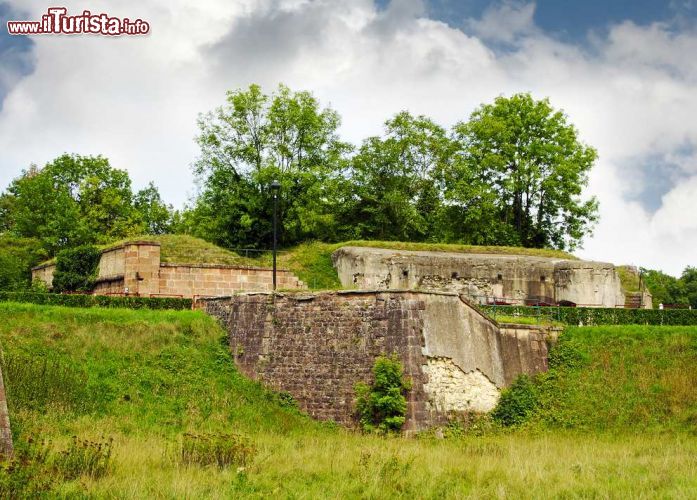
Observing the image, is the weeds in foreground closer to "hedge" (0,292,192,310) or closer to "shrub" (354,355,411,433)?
"shrub" (354,355,411,433)

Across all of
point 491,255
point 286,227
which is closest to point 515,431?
point 491,255

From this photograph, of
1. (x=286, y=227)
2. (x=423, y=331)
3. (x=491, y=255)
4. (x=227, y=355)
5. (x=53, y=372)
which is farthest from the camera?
(x=286, y=227)

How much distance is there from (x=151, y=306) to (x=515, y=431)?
12.0 meters

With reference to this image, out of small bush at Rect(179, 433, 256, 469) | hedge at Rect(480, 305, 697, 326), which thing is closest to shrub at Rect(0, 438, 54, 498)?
small bush at Rect(179, 433, 256, 469)

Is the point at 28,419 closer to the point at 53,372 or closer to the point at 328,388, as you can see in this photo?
the point at 53,372

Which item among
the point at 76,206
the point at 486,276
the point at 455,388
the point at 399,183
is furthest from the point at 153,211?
the point at 455,388

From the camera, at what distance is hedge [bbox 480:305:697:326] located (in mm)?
26516

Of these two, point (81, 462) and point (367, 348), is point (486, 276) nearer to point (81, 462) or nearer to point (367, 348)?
point (367, 348)

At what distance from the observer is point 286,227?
38.4 meters

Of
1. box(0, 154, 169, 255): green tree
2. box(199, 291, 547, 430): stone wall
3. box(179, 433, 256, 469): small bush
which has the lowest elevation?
box(179, 433, 256, 469): small bush

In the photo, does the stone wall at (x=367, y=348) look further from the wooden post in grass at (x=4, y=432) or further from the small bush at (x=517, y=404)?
the wooden post in grass at (x=4, y=432)

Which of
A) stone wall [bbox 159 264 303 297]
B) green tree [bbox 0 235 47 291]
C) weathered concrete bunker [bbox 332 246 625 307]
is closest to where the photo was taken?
stone wall [bbox 159 264 303 297]

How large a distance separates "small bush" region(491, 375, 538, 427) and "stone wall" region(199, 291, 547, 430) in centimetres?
27

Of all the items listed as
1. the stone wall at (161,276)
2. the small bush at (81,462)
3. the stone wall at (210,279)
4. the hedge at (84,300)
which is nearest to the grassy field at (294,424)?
the small bush at (81,462)
